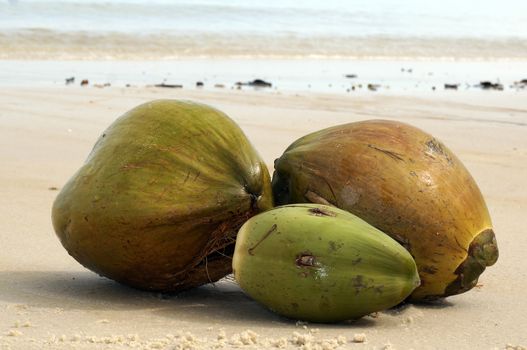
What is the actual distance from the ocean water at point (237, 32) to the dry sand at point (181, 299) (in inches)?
410

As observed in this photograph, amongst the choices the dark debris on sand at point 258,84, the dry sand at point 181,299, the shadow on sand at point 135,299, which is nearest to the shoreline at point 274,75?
the dark debris on sand at point 258,84

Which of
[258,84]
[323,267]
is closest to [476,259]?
[323,267]

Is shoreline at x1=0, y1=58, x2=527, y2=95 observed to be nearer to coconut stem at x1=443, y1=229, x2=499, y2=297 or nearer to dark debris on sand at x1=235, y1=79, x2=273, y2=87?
dark debris on sand at x1=235, y1=79, x2=273, y2=87

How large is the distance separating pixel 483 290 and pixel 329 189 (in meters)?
0.83

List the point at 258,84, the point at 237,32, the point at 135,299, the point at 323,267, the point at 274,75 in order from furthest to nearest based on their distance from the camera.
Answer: the point at 237,32, the point at 274,75, the point at 258,84, the point at 135,299, the point at 323,267

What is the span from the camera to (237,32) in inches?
896

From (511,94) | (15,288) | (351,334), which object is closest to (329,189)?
(351,334)

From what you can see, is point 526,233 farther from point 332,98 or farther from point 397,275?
point 332,98

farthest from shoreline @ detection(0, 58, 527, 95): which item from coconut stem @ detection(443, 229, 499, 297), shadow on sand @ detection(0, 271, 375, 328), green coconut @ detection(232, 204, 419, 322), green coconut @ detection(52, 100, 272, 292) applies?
green coconut @ detection(232, 204, 419, 322)

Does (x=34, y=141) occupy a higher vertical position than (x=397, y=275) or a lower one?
lower

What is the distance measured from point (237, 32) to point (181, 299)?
792 inches

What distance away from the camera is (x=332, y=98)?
1088 centimetres

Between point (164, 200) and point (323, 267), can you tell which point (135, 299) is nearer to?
point (164, 200)

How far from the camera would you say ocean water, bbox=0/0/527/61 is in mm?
18469
